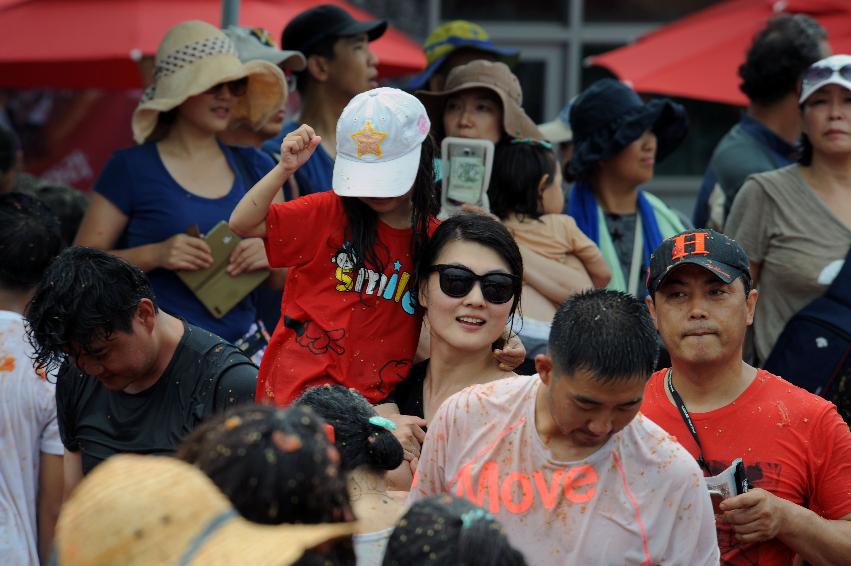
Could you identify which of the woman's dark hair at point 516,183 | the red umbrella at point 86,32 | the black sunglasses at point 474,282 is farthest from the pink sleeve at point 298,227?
the red umbrella at point 86,32

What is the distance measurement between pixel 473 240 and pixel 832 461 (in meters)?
1.22

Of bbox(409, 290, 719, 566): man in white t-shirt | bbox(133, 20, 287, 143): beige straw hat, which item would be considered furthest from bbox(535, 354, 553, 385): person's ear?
bbox(133, 20, 287, 143): beige straw hat

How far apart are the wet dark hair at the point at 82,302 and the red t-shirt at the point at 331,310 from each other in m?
0.52

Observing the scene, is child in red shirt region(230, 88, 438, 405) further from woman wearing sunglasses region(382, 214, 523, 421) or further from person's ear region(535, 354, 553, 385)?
person's ear region(535, 354, 553, 385)

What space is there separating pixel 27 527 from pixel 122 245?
4.04ft

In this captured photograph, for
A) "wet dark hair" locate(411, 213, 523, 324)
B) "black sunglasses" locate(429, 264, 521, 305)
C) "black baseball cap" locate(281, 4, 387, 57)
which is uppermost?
"black baseball cap" locate(281, 4, 387, 57)

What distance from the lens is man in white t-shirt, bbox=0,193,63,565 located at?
4.23m

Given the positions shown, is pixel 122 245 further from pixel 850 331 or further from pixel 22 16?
pixel 850 331

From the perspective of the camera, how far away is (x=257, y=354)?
4.96 meters

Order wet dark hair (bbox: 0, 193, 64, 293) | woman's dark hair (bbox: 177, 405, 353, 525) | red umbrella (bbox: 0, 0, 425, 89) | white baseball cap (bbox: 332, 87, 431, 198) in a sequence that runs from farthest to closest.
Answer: red umbrella (bbox: 0, 0, 425, 89) → wet dark hair (bbox: 0, 193, 64, 293) → white baseball cap (bbox: 332, 87, 431, 198) → woman's dark hair (bbox: 177, 405, 353, 525)

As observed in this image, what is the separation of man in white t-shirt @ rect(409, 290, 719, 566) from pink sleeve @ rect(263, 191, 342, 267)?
3.71 feet

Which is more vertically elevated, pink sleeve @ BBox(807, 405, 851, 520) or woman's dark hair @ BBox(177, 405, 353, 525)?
woman's dark hair @ BBox(177, 405, 353, 525)

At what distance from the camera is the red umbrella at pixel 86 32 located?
6.23 metres

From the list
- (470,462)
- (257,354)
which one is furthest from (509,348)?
(257,354)
